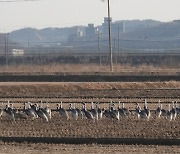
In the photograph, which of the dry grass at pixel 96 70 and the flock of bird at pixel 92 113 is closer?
the flock of bird at pixel 92 113

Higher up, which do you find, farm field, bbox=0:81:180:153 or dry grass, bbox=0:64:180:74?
farm field, bbox=0:81:180:153

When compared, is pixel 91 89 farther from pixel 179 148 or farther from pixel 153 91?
pixel 179 148

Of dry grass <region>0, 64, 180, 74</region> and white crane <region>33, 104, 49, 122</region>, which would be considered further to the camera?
dry grass <region>0, 64, 180, 74</region>

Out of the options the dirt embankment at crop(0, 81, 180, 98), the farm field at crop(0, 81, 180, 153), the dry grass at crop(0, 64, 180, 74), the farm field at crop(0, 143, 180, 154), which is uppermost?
the farm field at crop(0, 143, 180, 154)

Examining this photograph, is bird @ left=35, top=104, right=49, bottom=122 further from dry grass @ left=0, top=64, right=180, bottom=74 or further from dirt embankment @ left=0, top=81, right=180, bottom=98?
dry grass @ left=0, top=64, right=180, bottom=74

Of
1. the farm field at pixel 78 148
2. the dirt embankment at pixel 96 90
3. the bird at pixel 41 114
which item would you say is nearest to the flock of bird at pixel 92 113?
the bird at pixel 41 114

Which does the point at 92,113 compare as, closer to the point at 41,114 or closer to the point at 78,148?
the point at 41,114

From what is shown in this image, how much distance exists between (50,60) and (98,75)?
42725 millimetres

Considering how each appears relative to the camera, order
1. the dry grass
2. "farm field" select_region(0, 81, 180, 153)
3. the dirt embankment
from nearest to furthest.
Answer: "farm field" select_region(0, 81, 180, 153)
the dirt embankment
the dry grass

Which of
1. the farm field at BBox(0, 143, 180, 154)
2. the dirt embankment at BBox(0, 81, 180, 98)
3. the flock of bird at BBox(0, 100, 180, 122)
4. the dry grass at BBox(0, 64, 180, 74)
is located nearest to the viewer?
the farm field at BBox(0, 143, 180, 154)

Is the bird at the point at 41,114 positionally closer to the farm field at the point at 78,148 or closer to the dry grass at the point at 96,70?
the farm field at the point at 78,148

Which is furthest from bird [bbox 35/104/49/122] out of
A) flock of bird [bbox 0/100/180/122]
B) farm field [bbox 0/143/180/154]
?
farm field [bbox 0/143/180/154]

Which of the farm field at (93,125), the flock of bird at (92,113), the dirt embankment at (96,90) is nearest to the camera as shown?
the farm field at (93,125)

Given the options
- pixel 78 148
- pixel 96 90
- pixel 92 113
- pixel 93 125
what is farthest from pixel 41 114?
pixel 96 90
